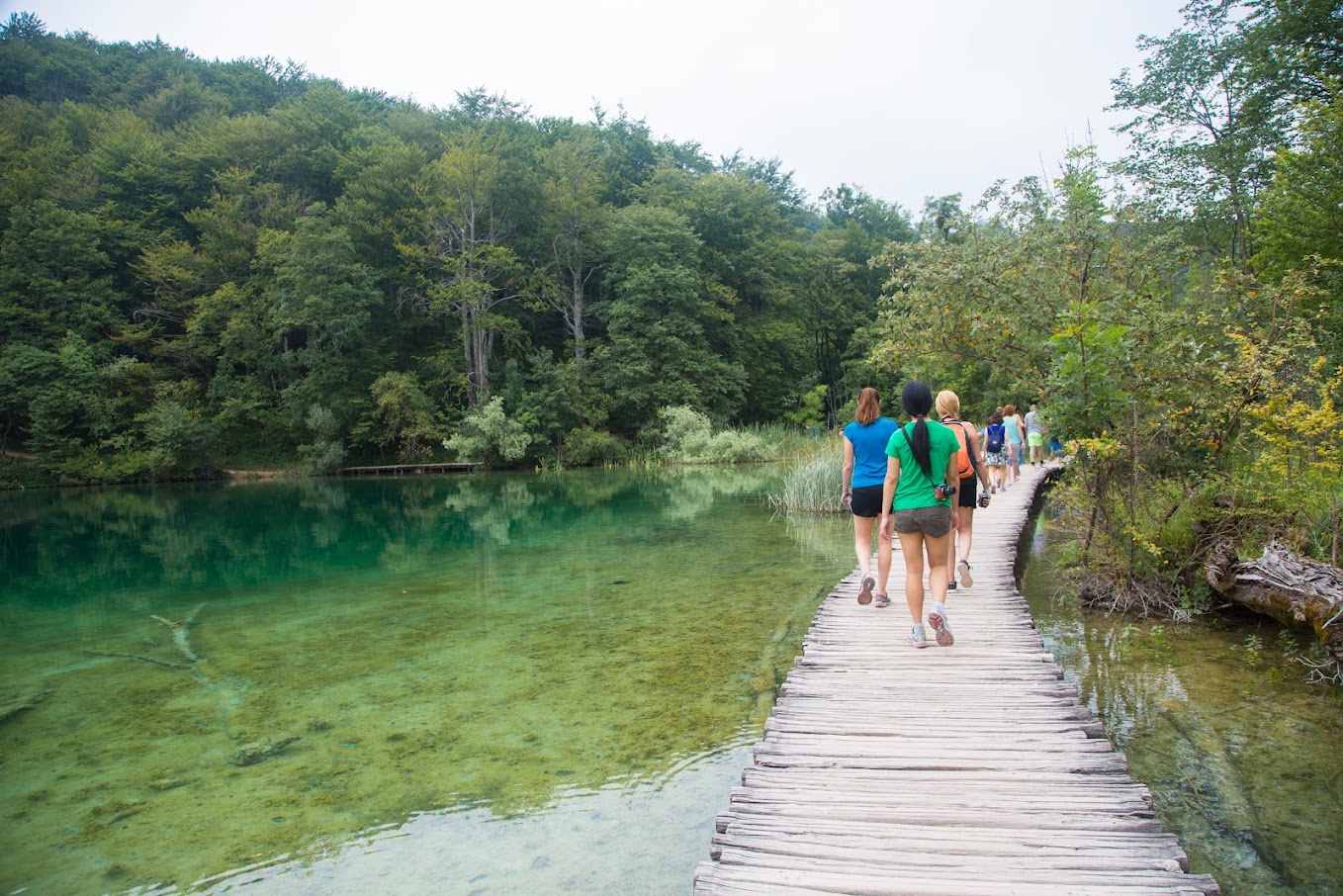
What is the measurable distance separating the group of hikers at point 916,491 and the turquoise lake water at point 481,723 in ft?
3.54

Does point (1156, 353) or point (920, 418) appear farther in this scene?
point (1156, 353)

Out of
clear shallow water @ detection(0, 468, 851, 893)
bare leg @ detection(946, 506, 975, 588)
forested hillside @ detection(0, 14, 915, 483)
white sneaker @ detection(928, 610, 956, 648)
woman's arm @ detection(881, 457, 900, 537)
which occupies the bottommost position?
clear shallow water @ detection(0, 468, 851, 893)

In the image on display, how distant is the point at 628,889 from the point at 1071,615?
17.0 ft

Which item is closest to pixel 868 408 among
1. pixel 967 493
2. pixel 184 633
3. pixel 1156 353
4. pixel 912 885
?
pixel 967 493

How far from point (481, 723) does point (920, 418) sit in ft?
10.9

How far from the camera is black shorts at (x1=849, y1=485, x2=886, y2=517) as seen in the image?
549 cm

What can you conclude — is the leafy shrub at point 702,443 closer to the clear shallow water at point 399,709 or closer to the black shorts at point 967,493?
the clear shallow water at point 399,709

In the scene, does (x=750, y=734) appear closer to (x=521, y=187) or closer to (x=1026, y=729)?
(x=1026, y=729)

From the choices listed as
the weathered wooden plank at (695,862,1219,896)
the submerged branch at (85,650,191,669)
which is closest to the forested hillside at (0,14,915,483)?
the submerged branch at (85,650,191,669)

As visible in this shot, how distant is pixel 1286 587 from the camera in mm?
5227

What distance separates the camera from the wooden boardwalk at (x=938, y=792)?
99.6 inches

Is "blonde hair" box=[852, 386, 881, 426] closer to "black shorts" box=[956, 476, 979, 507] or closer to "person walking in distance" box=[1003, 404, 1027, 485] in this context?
"black shorts" box=[956, 476, 979, 507]

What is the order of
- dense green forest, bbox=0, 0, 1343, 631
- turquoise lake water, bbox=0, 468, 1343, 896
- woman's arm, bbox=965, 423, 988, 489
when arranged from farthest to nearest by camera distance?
dense green forest, bbox=0, 0, 1343, 631, woman's arm, bbox=965, 423, 988, 489, turquoise lake water, bbox=0, 468, 1343, 896

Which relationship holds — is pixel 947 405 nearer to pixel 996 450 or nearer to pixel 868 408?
pixel 868 408
